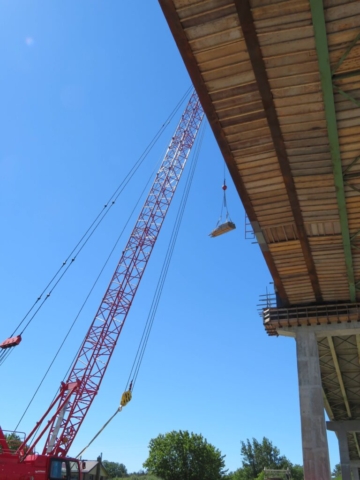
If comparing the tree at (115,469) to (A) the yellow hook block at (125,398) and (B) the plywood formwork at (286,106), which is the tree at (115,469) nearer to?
(A) the yellow hook block at (125,398)

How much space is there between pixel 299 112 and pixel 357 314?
38.8 feet

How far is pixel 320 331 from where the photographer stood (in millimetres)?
20109

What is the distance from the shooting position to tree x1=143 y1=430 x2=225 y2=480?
6091cm

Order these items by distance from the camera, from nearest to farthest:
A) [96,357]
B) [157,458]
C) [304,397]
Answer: [304,397]
[96,357]
[157,458]

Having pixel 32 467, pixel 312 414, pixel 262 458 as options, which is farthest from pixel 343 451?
pixel 262 458

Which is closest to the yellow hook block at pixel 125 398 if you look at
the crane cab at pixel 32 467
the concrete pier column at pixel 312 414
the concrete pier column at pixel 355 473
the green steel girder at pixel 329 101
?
the crane cab at pixel 32 467

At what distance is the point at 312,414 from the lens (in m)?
18.2

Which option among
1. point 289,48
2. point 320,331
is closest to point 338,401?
Result: point 320,331

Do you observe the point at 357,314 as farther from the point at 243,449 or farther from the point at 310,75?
the point at 243,449

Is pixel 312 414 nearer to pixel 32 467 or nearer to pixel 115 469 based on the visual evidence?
pixel 32 467

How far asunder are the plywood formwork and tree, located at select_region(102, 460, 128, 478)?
144m

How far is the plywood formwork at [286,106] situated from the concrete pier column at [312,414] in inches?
190

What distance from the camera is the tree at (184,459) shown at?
60.9m

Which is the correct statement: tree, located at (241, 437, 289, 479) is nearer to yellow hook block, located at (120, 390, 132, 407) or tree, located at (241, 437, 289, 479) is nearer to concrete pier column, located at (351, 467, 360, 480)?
concrete pier column, located at (351, 467, 360, 480)
